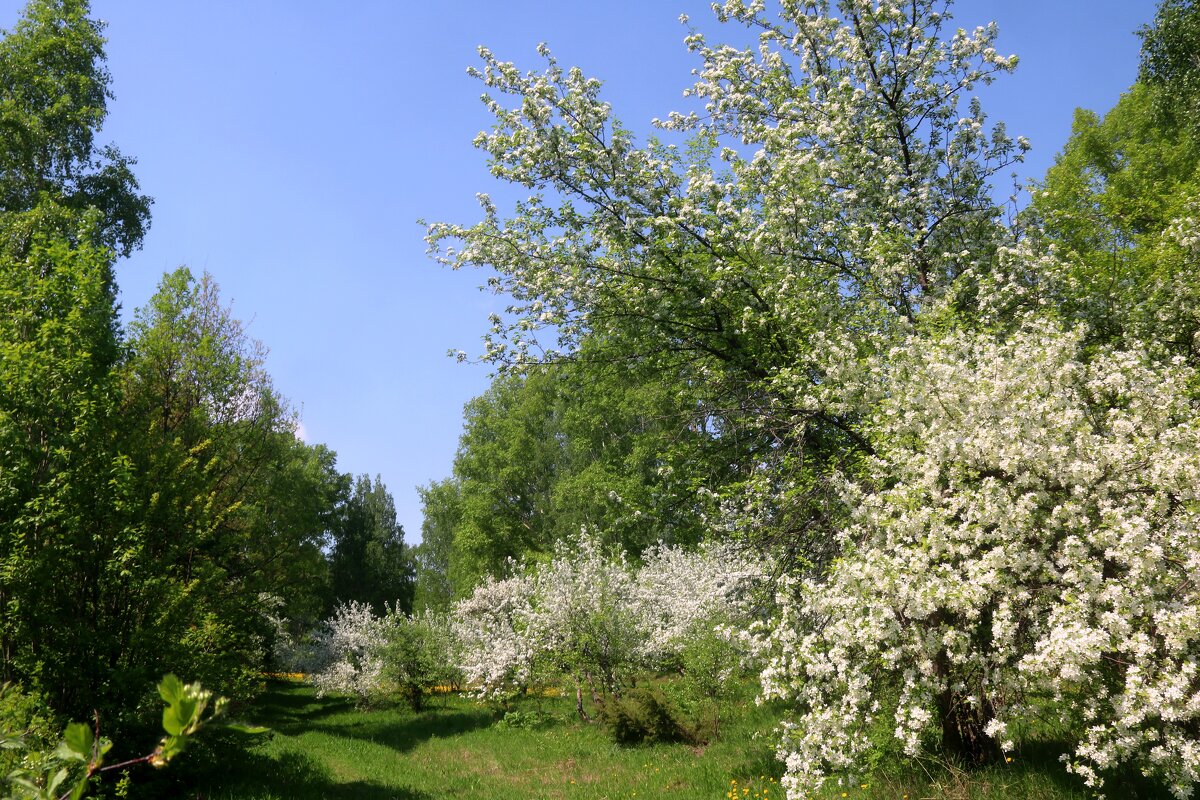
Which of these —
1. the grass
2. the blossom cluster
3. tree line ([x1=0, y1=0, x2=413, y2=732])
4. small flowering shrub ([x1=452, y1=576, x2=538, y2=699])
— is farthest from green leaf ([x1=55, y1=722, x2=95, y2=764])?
small flowering shrub ([x1=452, y1=576, x2=538, y2=699])

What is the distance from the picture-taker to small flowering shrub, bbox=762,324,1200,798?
18.4 feet

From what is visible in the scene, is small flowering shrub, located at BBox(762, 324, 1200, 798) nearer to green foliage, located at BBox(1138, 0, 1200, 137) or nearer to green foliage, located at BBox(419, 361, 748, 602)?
green foliage, located at BBox(419, 361, 748, 602)

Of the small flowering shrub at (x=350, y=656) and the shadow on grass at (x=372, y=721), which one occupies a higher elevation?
the small flowering shrub at (x=350, y=656)

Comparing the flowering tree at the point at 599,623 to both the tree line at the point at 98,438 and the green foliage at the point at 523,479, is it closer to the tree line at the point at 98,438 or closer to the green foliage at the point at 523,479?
the green foliage at the point at 523,479

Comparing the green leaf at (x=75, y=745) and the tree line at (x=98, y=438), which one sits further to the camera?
the tree line at (x=98, y=438)

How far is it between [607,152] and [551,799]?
985cm

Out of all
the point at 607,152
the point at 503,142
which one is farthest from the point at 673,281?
the point at 503,142

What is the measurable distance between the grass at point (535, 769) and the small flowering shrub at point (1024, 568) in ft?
2.87

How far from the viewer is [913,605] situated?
6.35 meters

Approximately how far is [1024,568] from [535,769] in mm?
11813

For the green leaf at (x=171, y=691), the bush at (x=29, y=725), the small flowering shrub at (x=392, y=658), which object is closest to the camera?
the green leaf at (x=171, y=691)

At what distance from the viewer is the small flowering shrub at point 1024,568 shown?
221 inches

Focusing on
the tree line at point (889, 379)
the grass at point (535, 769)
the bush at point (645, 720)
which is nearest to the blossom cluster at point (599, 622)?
the grass at point (535, 769)

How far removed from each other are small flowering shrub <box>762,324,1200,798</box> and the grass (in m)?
0.87
